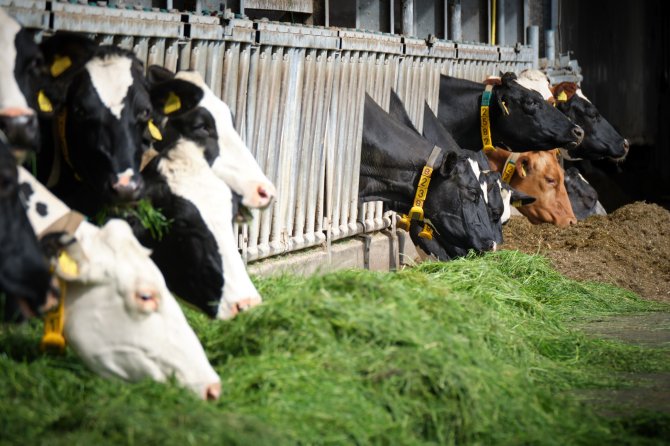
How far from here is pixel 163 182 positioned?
617cm

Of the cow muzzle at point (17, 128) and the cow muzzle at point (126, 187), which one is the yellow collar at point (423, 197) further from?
the cow muzzle at point (17, 128)

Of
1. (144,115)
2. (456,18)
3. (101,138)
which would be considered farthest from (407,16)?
(101,138)

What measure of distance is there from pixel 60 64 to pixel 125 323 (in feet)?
5.34

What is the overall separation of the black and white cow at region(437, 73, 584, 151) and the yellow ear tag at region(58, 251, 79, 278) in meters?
7.24

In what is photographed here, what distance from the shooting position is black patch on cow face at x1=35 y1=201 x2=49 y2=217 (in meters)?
5.29

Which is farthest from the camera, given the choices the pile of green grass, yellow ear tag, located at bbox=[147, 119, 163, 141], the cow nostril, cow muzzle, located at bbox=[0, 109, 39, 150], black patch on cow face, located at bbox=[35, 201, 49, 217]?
yellow ear tag, located at bbox=[147, 119, 163, 141]

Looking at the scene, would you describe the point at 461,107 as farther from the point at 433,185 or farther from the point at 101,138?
the point at 101,138

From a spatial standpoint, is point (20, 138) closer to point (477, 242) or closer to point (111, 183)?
point (111, 183)

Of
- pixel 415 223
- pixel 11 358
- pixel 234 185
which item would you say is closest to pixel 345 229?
pixel 415 223

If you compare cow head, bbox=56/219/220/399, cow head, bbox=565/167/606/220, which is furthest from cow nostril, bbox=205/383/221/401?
cow head, bbox=565/167/606/220

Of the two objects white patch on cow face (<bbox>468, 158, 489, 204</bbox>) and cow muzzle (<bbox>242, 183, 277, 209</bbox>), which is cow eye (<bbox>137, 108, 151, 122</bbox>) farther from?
white patch on cow face (<bbox>468, 158, 489, 204</bbox>)

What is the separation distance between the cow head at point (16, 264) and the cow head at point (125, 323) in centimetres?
23

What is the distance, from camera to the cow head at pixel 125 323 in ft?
16.5

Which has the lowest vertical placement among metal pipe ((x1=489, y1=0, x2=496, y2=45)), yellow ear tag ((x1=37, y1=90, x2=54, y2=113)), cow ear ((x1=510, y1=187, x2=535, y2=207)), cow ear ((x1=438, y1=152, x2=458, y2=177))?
cow ear ((x1=510, y1=187, x2=535, y2=207))
